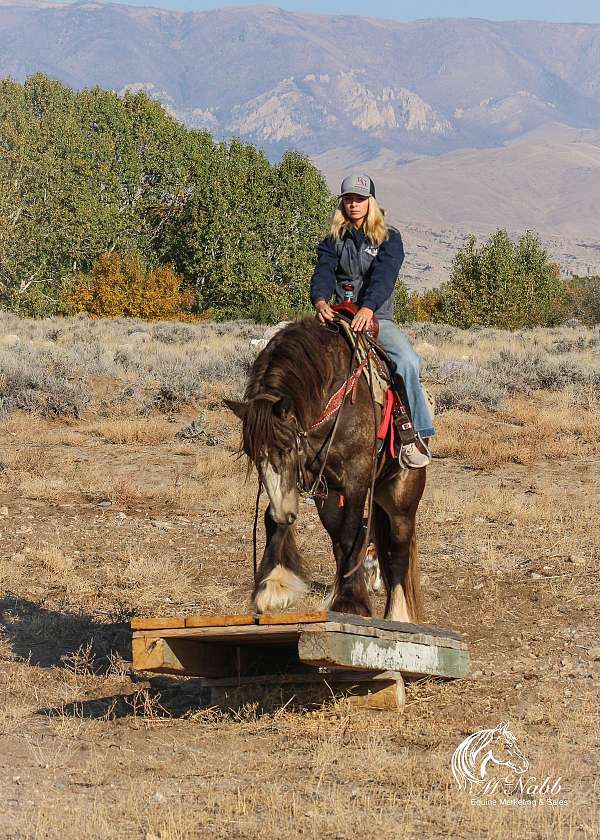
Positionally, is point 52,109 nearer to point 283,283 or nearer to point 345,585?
point 283,283

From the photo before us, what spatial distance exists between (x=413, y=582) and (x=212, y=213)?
1840 inches

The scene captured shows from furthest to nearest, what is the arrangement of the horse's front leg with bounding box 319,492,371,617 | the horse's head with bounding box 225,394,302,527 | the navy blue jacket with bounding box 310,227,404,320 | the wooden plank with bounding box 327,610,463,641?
the navy blue jacket with bounding box 310,227,404,320
the horse's front leg with bounding box 319,492,371,617
the horse's head with bounding box 225,394,302,527
the wooden plank with bounding box 327,610,463,641

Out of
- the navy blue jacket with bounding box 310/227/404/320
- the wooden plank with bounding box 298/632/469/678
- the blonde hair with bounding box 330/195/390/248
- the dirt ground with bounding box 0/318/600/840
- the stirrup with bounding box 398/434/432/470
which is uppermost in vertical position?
the blonde hair with bounding box 330/195/390/248

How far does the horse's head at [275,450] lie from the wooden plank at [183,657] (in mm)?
1014

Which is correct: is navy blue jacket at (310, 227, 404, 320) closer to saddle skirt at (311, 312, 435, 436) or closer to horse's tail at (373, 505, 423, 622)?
saddle skirt at (311, 312, 435, 436)

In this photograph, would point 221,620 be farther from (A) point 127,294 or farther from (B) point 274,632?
(A) point 127,294

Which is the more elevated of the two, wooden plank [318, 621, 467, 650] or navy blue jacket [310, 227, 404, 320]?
navy blue jacket [310, 227, 404, 320]

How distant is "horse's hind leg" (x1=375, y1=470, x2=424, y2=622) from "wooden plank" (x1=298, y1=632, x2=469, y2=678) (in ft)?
3.39

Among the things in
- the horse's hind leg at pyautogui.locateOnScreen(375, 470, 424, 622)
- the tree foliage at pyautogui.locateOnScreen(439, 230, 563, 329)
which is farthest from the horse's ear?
the tree foliage at pyautogui.locateOnScreen(439, 230, 563, 329)

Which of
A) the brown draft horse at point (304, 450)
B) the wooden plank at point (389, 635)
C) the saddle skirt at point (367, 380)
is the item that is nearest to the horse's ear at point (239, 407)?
the brown draft horse at point (304, 450)

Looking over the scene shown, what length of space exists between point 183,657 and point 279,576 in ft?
2.44

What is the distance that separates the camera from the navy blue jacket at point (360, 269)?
7.07m

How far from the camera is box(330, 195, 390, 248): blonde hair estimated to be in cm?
716

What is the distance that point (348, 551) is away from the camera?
6.41 metres
